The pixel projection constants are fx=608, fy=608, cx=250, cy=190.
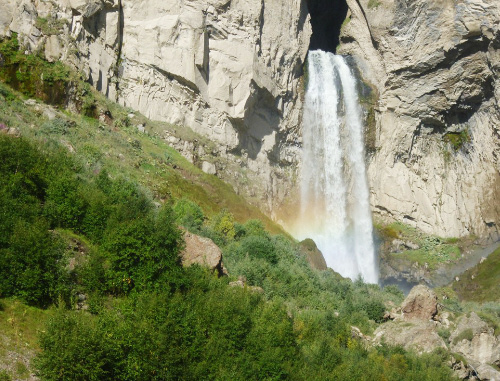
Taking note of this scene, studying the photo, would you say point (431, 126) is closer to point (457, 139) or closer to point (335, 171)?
point (457, 139)

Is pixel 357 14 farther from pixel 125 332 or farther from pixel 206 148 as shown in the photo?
pixel 125 332

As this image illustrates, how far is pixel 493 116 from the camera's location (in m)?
46.2

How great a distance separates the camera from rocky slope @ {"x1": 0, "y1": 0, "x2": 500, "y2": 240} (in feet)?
122

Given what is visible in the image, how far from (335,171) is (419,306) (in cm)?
2374

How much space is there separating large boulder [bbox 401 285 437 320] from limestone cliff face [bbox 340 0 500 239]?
23114 mm

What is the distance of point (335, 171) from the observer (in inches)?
1869

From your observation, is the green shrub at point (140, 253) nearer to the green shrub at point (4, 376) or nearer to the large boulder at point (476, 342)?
A: the green shrub at point (4, 376)

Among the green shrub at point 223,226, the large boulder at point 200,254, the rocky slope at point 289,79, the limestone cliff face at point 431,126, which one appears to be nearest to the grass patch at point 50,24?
the rocky slope at point 289,79

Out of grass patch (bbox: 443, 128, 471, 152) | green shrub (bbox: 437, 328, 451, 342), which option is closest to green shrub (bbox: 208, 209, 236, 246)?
green shrub (bbox: 437, 328, 451, 342)

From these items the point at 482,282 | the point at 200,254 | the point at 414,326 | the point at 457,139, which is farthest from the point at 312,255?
the point at 457,139

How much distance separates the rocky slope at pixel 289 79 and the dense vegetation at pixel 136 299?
40.7 ft

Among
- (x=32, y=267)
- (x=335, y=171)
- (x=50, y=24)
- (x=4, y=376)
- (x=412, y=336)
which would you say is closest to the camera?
(x=4, y=376)

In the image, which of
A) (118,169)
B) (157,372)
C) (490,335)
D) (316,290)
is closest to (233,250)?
→ (316,290)

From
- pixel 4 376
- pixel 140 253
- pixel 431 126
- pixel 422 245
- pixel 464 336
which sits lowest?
pixel 422 245
